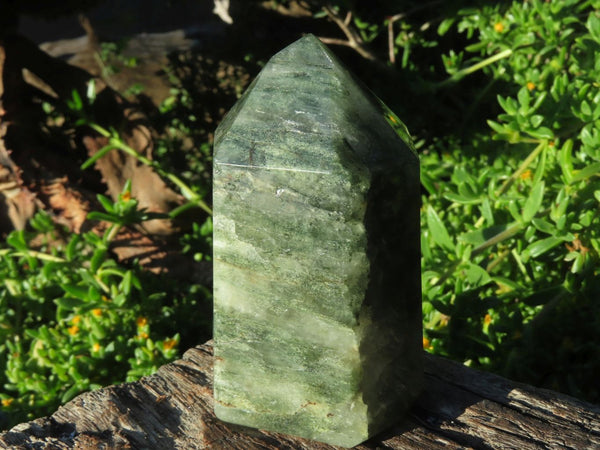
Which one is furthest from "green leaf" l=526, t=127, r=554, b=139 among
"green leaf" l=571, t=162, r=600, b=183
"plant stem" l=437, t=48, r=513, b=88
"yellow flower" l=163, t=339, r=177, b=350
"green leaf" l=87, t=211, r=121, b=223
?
"green leaf" l=87, t=211, r=121, b=223

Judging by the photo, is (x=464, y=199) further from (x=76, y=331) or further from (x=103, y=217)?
(x=76, y=331)

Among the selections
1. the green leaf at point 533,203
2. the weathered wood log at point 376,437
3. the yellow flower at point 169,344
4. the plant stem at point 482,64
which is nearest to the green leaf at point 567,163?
the green leaf at point 533,203

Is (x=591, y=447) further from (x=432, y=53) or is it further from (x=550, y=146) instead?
(x=432, y=53)

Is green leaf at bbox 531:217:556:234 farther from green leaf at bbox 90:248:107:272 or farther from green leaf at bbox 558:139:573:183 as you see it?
green leaf at bbox 90:248:107:272

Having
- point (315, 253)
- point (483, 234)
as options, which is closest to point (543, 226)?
point (483, 234)

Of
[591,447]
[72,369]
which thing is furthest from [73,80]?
[591,447]

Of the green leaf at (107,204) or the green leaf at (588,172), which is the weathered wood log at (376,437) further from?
the green leaf at (107,204)
